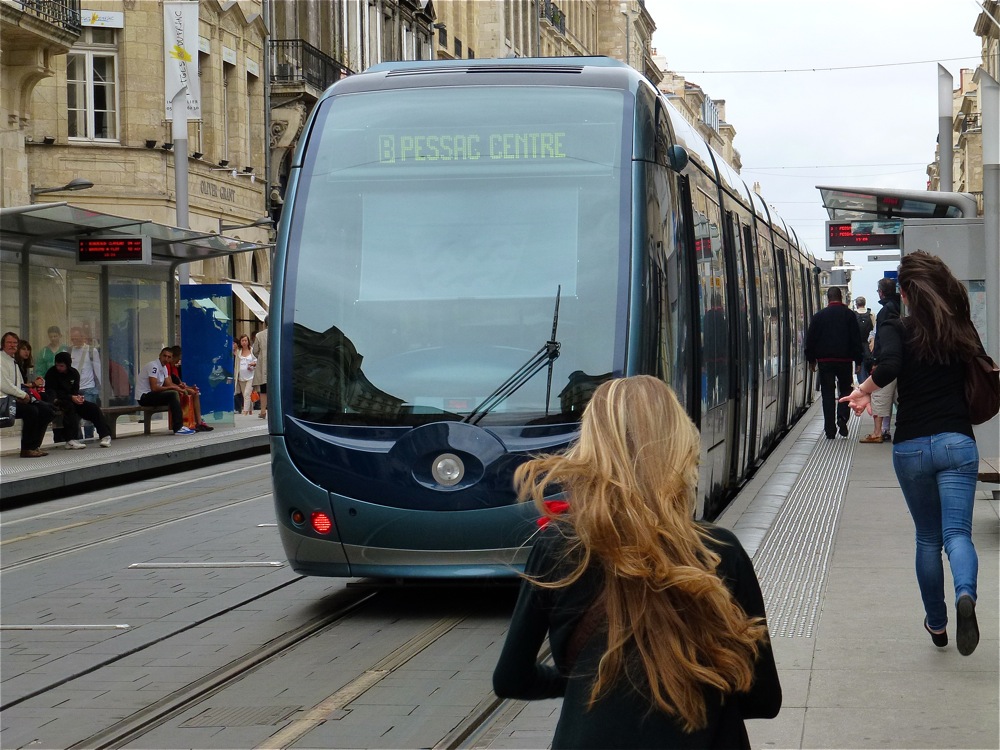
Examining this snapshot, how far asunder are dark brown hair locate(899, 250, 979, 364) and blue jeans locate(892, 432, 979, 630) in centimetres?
35

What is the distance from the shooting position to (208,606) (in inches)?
338

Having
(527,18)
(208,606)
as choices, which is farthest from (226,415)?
(527,18)

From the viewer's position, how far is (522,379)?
788cm

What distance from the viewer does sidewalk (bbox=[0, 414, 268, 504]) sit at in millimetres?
16312

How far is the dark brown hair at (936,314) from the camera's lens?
6.48m

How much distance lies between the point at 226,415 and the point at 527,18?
A: 146ft

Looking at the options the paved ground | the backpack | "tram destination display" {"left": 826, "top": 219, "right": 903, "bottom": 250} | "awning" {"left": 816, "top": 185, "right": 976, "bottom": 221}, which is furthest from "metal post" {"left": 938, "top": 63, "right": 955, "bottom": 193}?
the paved ground

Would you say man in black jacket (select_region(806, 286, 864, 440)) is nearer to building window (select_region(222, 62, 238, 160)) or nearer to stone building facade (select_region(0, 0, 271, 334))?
stone building facade (select_region(0, 0, 271, 334))

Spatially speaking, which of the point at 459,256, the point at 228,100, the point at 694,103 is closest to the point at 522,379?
the point at 459,256

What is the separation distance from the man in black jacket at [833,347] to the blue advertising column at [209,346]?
10.4 m

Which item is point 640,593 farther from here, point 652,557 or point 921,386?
point 921,386

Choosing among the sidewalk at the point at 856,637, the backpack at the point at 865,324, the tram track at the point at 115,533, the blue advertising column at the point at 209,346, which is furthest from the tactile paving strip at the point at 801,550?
the blue advertising column at the point at 209,346

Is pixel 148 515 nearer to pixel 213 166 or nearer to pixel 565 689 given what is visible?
pixel 565 689

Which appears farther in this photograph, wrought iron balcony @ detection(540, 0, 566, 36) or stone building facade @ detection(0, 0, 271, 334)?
wrought iron balcony @ detection(540, 0, 566, 36)
